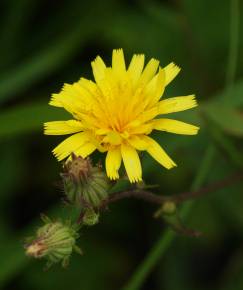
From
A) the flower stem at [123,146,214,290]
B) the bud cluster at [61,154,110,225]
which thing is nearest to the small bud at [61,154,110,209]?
the bud cluster at [61,154,110,225]

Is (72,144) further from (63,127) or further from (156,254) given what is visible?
(156,254)

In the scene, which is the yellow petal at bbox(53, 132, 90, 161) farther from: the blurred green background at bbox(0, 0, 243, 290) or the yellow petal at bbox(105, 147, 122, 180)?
the blurred green background at bbox(0, 0, 243, 290)

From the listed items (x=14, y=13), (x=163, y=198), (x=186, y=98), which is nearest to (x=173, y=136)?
(x=163, y=198)

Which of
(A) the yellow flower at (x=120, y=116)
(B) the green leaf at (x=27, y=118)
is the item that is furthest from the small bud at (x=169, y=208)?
(B) the green leaf at (x=27, y=118)

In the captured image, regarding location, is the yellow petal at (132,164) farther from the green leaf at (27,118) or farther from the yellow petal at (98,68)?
the green leaf at (27,118)

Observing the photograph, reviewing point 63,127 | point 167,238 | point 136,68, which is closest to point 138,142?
point 63,127
